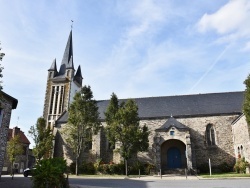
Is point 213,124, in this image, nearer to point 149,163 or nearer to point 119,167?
point 149,163

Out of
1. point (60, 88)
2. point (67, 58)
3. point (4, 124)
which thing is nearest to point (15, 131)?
point (60, 88)

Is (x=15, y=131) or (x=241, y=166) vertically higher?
(x=15, y=131)

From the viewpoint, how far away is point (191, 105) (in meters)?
30.2

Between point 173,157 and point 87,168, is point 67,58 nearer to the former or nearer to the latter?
point 87,168

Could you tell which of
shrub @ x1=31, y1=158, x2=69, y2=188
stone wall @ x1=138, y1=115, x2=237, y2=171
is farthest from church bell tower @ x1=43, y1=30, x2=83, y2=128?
shrub @ x1=31, y1=158, x2=69, y2=188

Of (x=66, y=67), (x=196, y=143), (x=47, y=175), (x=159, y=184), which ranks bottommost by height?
(x=159, y=184)

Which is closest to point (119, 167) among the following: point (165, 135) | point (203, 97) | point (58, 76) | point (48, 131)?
point (165, 135)

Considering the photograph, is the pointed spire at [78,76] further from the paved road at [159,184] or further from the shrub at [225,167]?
the shrub at [225,167]

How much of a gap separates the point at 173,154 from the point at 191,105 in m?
7.07

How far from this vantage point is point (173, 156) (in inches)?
1062

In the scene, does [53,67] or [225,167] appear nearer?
[225,167]

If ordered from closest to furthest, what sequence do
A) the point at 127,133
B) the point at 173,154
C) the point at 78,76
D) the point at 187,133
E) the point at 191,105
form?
the point at 127,133, the point at 187,133, the point at 173,154, the point at 191,105, the point at 78,76

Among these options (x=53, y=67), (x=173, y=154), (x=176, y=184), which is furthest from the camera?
Result: (x=53, y=67)

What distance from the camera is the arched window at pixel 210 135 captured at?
27044 mm
